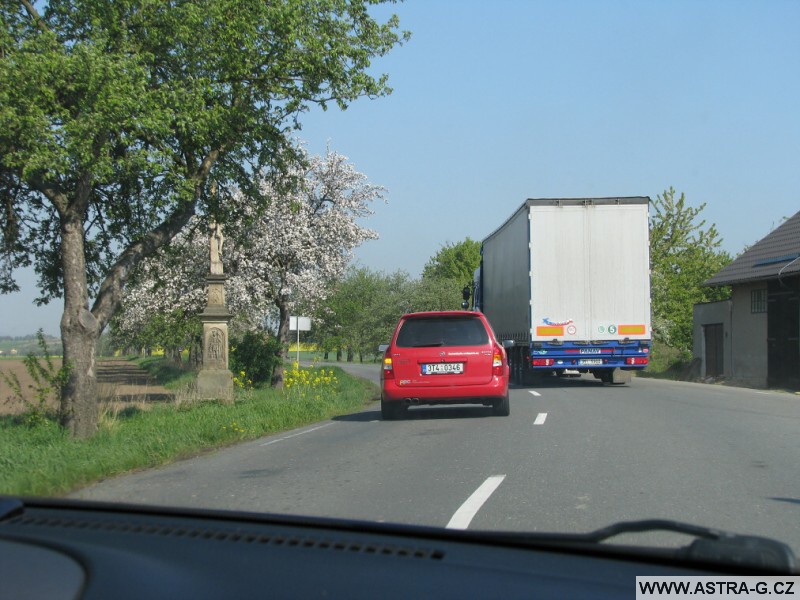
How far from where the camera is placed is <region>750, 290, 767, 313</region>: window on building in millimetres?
29438

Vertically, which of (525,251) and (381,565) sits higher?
(525,251)

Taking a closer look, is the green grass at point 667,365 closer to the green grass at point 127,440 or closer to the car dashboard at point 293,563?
the green grass at point 127,440

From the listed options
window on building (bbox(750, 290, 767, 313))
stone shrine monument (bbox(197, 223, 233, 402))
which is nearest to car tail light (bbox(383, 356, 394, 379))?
stone shrine monument (bbox(197, 223, 233, 402))

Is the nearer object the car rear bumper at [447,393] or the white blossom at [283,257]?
the car rear bumper at [447,393]

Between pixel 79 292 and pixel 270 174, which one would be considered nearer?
pixel 79 292

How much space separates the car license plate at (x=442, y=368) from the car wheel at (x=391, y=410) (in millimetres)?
805

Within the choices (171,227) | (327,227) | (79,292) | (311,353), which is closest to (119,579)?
(79,292)

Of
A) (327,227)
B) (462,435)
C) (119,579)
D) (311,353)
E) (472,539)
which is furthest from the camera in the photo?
(311,353)

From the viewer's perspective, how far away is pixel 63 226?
12.3 metres

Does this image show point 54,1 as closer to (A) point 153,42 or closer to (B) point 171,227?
(A) point 153,42

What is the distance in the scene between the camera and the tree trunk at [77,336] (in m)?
→ 12.0

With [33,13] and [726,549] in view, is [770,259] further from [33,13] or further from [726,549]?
[726,549]

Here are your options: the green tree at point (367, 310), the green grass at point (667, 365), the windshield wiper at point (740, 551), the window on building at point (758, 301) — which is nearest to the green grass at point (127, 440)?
the windshield wiper at point (740, 551)

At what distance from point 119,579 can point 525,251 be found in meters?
→ 19.6
